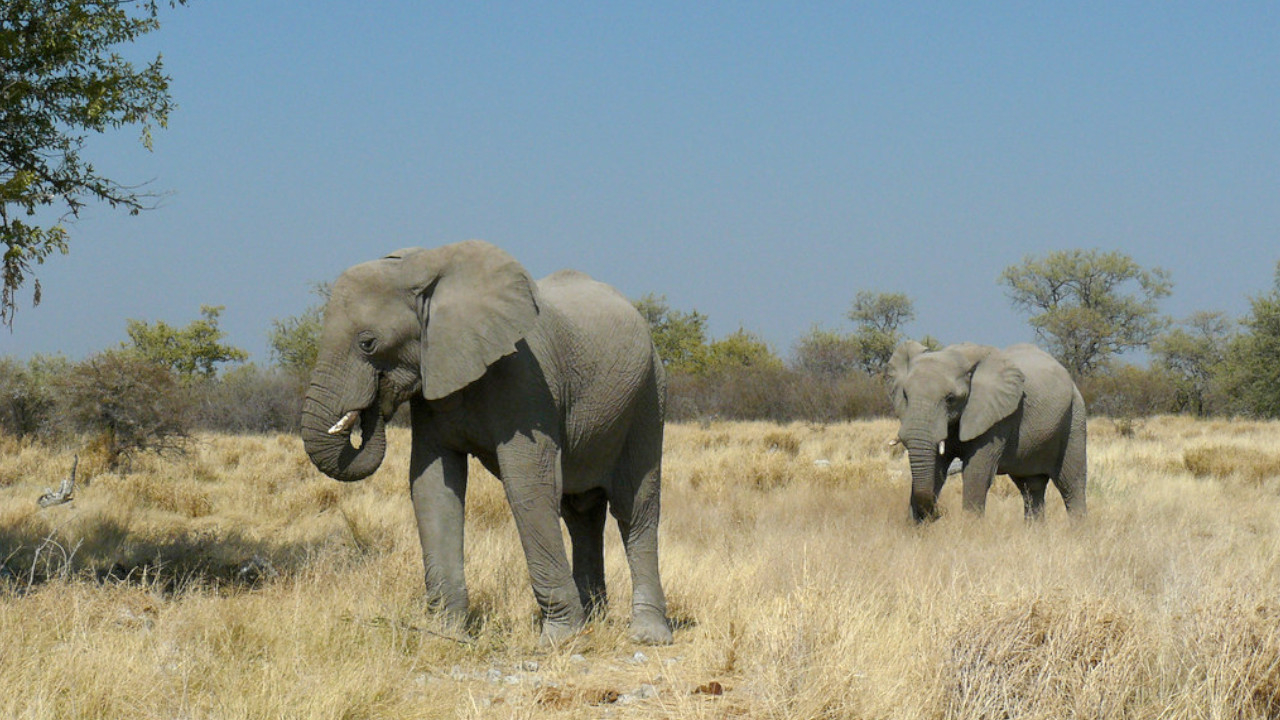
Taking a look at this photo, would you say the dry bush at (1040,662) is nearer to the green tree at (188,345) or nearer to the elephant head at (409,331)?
the elephant head at (409,331)

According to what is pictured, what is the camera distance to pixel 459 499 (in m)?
6.61

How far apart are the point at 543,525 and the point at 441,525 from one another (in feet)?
1.69

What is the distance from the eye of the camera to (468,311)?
6.13 m

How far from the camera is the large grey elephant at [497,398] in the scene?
6129mm

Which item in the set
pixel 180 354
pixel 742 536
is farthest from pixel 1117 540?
pixel 180 354

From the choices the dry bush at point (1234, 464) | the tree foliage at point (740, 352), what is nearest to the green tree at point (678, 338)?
the tree foliage at point (740, 352)

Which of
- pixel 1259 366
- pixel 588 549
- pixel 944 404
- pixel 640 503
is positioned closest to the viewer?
pixel 640 503

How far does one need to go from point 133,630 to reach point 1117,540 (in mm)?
7251

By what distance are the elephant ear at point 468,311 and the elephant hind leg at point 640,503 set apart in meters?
1.29

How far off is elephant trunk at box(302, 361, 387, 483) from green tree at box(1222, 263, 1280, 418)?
123 feet

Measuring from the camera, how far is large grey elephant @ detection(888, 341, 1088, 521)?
11.3m

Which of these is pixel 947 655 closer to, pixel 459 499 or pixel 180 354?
pixel 459 499

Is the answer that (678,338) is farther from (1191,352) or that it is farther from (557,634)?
(557,634)

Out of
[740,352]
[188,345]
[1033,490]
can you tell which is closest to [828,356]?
[740,352]
